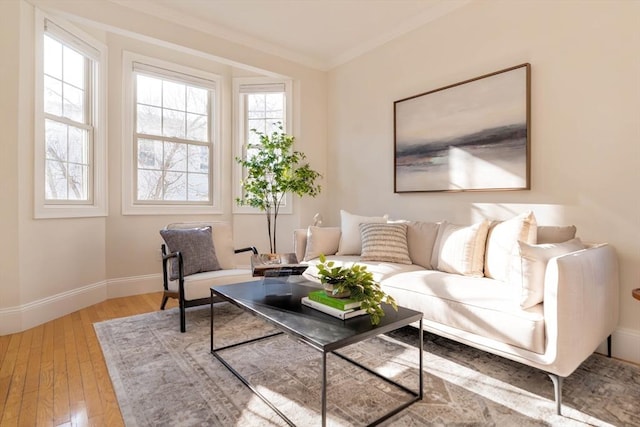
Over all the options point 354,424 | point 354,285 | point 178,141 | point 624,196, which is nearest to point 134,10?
point 178,141

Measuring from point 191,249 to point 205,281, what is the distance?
41 cm

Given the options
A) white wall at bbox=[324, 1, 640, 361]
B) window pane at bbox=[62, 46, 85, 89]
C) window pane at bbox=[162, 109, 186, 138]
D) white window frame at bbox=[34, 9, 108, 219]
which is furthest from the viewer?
window pane at bbox=[162, 109, 186, 138]

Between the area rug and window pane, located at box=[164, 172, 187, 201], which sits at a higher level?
window pane, located at box=[164, 172, 187, 201]

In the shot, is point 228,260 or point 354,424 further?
point 228,260

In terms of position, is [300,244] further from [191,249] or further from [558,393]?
[558,393]

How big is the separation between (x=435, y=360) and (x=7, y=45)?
397 centimetres

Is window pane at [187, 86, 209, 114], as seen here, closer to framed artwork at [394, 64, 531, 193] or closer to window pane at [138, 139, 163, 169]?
window pane at [138, 139, 163, 169]

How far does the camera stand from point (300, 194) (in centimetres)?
434

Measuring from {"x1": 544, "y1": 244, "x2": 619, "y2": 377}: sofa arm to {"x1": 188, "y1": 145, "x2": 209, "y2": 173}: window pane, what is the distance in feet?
12.9

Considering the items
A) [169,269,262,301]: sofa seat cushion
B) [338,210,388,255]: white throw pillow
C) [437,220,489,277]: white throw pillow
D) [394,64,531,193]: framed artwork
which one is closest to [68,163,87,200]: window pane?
[169,269,262,301]: sofa seat cushion

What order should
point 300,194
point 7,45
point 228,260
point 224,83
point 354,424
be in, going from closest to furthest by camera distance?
point 354,424 < point 7,45 < point 228,260 < point 300,194 < point 224,83

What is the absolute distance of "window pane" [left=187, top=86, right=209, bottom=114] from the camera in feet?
14.6

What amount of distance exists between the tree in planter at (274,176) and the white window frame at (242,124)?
0.31ft

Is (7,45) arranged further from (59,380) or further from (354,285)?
(354,285)
